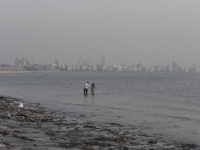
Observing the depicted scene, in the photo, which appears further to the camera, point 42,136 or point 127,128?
point 127,128

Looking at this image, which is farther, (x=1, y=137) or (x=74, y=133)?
(x=74, y=133)

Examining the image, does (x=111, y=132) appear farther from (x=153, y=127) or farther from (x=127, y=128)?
(x=153, y=127)

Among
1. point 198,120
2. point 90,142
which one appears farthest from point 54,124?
point 198,120

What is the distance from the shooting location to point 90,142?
12008 mm

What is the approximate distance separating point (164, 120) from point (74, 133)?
7.85 meters

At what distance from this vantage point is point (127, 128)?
16.1 m

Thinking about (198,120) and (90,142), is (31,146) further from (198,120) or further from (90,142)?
(198,120)

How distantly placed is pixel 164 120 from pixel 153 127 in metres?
3.05

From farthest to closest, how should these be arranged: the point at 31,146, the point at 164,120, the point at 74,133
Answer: the point at 164,120 → the point at 74,133 → the point at 31,146

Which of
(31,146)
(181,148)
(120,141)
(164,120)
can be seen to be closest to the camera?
(31,146)

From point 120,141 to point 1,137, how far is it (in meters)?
5.07

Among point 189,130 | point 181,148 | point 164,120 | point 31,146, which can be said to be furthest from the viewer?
point 164,120

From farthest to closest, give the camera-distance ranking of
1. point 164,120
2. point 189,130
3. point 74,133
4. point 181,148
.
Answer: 1. point 164,120
2. point 189,130
3. point 74,133
4. point 181,148

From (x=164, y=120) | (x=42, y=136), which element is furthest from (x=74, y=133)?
(x=164, y=120)
